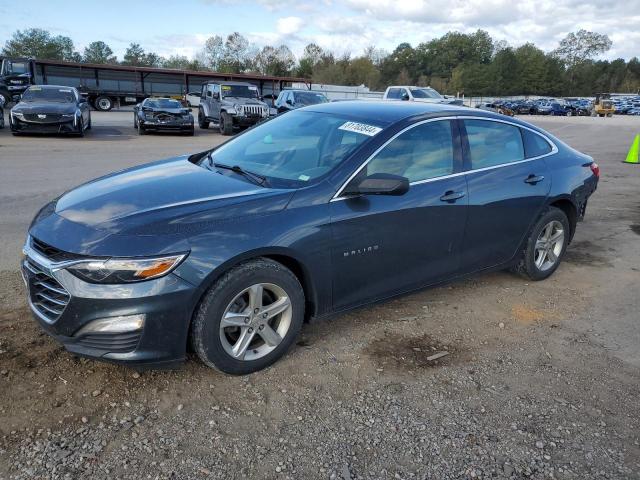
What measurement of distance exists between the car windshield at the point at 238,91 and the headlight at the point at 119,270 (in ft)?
63.4

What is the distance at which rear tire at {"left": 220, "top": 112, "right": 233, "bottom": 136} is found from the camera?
2042 centimetres

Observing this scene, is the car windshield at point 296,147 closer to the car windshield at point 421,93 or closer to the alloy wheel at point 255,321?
the alloy wheel at point 255,321

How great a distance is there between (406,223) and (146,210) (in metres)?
1.74

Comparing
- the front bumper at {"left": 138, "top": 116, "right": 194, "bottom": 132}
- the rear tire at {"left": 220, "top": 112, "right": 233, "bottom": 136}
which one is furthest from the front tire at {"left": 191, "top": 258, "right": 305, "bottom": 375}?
the rear tire at {"left": 220, "top": 112, "right": 233, "bottom": 136}

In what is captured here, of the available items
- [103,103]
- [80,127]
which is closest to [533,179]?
[80,127]

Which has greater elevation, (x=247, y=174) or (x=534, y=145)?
(x=534, y=145)

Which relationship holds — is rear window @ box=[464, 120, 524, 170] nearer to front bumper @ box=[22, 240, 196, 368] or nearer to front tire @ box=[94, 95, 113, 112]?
front bumper @ box=[22, 240, 196, 368]

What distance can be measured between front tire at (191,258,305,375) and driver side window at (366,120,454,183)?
100 centimetres

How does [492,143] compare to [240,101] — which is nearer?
[492,143]

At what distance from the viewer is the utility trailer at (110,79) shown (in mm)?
32750

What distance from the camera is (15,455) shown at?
2.53 meters

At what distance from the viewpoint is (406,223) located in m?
3.78

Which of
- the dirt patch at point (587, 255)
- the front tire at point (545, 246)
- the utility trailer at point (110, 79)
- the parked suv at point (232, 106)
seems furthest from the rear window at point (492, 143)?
the utility trailer at point (110, 79)

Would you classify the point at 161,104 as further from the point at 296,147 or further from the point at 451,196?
the point at 451,196
